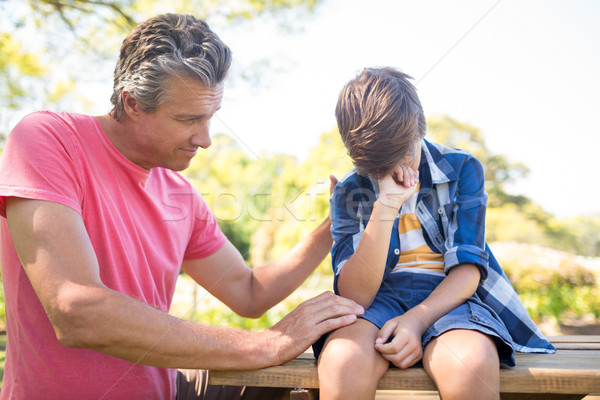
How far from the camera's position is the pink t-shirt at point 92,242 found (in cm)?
165

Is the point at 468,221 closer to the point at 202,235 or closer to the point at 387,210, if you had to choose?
the point at 387,210

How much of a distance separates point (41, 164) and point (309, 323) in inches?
42.2

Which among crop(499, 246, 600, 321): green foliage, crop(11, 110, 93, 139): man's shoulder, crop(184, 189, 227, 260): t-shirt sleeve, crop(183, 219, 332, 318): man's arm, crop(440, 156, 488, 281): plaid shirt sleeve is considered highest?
crop(11, 110, 93, 139): man's shoulder

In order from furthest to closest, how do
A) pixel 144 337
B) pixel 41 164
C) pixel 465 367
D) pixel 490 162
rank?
1. pixel 490 162
2. pixel 41 164
3. pixel 144 337
4. pixel 465 367

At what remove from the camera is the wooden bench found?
1.39 meters

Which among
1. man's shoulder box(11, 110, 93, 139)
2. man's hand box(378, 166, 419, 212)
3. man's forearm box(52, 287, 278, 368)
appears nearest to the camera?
man's forearm box(52, 287, 278, 368)

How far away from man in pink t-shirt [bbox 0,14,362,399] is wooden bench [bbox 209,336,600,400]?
0.05 metres

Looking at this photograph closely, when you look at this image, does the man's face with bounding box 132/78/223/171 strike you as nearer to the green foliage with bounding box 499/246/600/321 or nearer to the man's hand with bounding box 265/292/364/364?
the man's hand with bounding box 265/292/364/364

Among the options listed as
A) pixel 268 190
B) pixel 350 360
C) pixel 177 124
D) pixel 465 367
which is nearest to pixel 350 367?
pixel 350 360

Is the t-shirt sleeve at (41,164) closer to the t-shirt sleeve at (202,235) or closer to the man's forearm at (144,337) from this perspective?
the man's forearm at (144,337)

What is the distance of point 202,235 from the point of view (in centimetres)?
238

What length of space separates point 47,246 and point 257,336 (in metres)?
0.74

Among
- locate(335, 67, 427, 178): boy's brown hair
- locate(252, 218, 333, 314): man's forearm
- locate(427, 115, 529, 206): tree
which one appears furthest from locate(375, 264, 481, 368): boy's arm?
locate(427, 115, 529, 206): tree

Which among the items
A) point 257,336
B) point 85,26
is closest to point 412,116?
point 257,336
